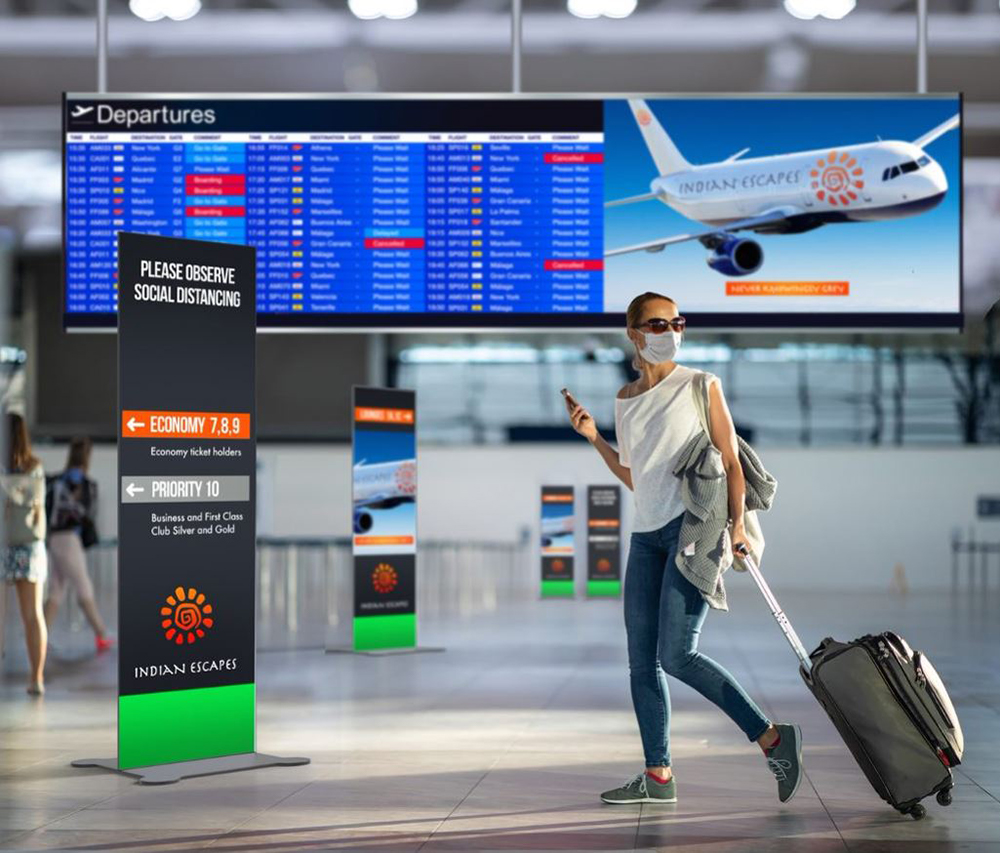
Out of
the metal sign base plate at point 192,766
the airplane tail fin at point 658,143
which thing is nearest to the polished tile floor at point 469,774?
the metal sign base plate at point 192,766

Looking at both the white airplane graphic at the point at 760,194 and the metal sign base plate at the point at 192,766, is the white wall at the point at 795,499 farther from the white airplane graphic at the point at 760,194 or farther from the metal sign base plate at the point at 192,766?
the metal sign base plate at the point at 192,766

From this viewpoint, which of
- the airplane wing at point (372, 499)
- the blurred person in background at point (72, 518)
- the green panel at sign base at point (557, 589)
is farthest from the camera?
the green panel at sign base at point (557, 589)

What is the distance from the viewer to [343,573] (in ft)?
75.8

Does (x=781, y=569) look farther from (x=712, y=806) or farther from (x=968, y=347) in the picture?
(x=712, y=806)

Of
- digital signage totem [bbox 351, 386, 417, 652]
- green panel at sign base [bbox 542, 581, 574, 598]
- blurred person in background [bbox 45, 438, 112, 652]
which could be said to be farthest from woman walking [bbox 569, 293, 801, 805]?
green panel at sign base [bbox 542, 581, 574, 598]

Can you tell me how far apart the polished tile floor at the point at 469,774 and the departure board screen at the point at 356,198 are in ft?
6.34

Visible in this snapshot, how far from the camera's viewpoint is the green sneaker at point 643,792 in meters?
5.20

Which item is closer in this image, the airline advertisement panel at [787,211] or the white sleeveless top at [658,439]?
the white sleeveless top at [658,439]

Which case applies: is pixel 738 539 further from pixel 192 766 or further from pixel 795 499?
pixel 795 499

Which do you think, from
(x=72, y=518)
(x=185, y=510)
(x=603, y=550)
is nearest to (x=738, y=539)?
(x=185, y=510)

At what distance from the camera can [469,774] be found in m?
5.92

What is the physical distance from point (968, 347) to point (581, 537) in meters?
9.56

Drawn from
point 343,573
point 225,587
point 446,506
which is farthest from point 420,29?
point 446,506

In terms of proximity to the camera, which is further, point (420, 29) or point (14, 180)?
point (14, 180)
